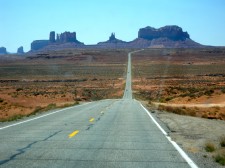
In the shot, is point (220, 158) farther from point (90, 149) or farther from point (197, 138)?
point (197, 138)

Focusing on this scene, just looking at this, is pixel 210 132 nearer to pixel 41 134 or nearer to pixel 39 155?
pixel 41 134

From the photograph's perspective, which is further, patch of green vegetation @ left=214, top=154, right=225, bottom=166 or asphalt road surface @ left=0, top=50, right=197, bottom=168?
patch of green vegetation @ left=214, top=154, right=225, bottom=166

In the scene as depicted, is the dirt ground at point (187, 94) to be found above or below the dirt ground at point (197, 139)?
below

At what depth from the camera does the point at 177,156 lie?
9.70 meters

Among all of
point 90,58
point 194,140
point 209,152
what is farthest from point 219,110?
point 90,58

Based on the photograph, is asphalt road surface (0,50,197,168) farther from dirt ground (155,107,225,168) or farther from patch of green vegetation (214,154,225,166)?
patch of green vegetation (214,154,225,166)

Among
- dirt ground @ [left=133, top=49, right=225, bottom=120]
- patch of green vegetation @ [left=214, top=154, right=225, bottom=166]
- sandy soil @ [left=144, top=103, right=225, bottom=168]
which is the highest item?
patch of green vegetation @ [left=214, top=154, right=225, bottom=166]

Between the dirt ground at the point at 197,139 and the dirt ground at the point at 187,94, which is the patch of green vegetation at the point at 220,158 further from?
the dirt ground at the point at 187,94

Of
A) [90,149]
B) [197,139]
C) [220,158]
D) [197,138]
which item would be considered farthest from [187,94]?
[220,158]

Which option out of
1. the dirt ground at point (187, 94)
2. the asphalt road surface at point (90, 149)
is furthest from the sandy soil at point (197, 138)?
the dirt ground at point (187, 94)

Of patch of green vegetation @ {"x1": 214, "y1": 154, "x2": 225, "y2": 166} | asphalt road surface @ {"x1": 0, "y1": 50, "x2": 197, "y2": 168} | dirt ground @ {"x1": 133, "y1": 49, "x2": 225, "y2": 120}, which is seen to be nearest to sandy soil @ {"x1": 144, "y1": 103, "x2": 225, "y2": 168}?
patch of green vegetation @ {"x1": 214, "y1": 154, "x2": 225, "y2": 166}

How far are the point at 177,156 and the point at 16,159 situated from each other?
3737mm

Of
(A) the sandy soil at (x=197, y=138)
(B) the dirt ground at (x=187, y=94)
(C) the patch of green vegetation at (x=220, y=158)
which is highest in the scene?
(C) the patch of green vegetation at (x=220, y=158)

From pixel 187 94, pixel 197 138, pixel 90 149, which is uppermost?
pixel 90 149
